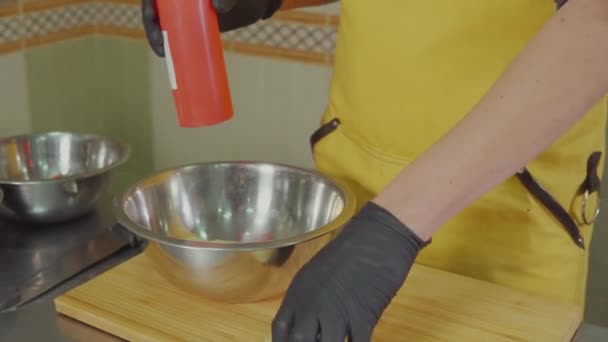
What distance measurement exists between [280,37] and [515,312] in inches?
26.4

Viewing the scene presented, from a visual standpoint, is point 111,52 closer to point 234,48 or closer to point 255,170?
point 234,48

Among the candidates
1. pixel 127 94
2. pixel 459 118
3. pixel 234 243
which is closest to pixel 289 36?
pixel 127 94

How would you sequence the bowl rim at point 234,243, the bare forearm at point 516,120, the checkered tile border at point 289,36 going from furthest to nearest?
the checkered tile border at point 289,36 < the bowl rim at point 234,243 < the bare forearm at point 516,120

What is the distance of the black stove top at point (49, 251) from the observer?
0.81m

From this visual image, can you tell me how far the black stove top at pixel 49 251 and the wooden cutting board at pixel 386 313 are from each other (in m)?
0.08

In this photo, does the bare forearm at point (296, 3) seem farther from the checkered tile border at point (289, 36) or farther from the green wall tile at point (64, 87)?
the green wall tile at point (64, 87)

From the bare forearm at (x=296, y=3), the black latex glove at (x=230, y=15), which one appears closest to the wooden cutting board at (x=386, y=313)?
the black latex glove at (x=230, y=15)

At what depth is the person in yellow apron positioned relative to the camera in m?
0.58

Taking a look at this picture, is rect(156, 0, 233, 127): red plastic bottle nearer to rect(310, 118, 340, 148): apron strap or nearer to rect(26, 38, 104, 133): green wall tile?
rect(310, 118, 340, 148): apron strap

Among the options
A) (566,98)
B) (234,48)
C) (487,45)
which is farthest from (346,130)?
(234,48)

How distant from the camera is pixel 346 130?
34.3 inches

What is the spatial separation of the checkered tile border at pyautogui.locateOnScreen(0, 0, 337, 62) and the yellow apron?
36 centimetres

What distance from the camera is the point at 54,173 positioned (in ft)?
3.40

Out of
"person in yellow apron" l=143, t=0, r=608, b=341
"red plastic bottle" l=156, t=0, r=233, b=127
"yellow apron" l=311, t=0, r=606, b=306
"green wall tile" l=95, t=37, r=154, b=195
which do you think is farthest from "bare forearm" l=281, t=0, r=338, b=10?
"green wall tile" l=95, t=37, r=154, b=195
